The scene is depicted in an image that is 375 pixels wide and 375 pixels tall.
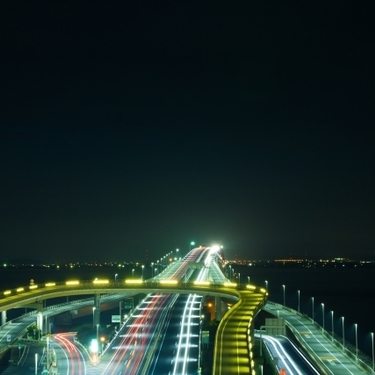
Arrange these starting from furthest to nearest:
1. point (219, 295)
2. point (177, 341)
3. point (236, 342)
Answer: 1. point (219, 295)
2. point (177, 341)
3. point (236, 342)

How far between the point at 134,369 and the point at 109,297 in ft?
211

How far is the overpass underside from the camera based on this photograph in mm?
34531

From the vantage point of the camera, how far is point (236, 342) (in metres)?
41.8

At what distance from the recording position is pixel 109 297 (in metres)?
105

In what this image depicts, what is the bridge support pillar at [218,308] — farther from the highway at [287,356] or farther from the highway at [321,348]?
the highway at [287,356]

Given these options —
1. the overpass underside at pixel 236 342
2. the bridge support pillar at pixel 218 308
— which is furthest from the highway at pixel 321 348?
the bridge support pillar at pixel 218 308

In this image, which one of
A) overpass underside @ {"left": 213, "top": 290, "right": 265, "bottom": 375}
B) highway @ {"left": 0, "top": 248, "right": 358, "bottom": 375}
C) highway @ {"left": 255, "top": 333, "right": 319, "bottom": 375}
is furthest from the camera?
highway @ {"left": 255, "top": 333, "right": 319, "bottom": 375}

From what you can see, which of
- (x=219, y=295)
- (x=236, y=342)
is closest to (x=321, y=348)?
(x=236, y=342)

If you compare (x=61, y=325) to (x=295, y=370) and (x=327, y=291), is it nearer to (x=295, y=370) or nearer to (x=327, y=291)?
(x=295, y=370)

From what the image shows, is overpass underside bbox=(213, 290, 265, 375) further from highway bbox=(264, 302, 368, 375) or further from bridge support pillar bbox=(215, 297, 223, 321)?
bridge support pillar bbox=(215, 297, 223, 321)

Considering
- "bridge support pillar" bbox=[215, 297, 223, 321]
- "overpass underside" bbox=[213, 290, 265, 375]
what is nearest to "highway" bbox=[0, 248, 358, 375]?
"overpass underside" bbox=[213, 290, 265, 375]

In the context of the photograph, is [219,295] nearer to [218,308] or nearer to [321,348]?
[218,308]

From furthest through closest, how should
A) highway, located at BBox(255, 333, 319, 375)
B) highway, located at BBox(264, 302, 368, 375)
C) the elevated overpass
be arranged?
highway, located at BBox(255, 333, 319, 375), highway, located at BBox(264, 302, 368, 375), the elevated overpass

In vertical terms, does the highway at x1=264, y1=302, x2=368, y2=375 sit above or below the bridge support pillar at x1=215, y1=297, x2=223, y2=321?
below
